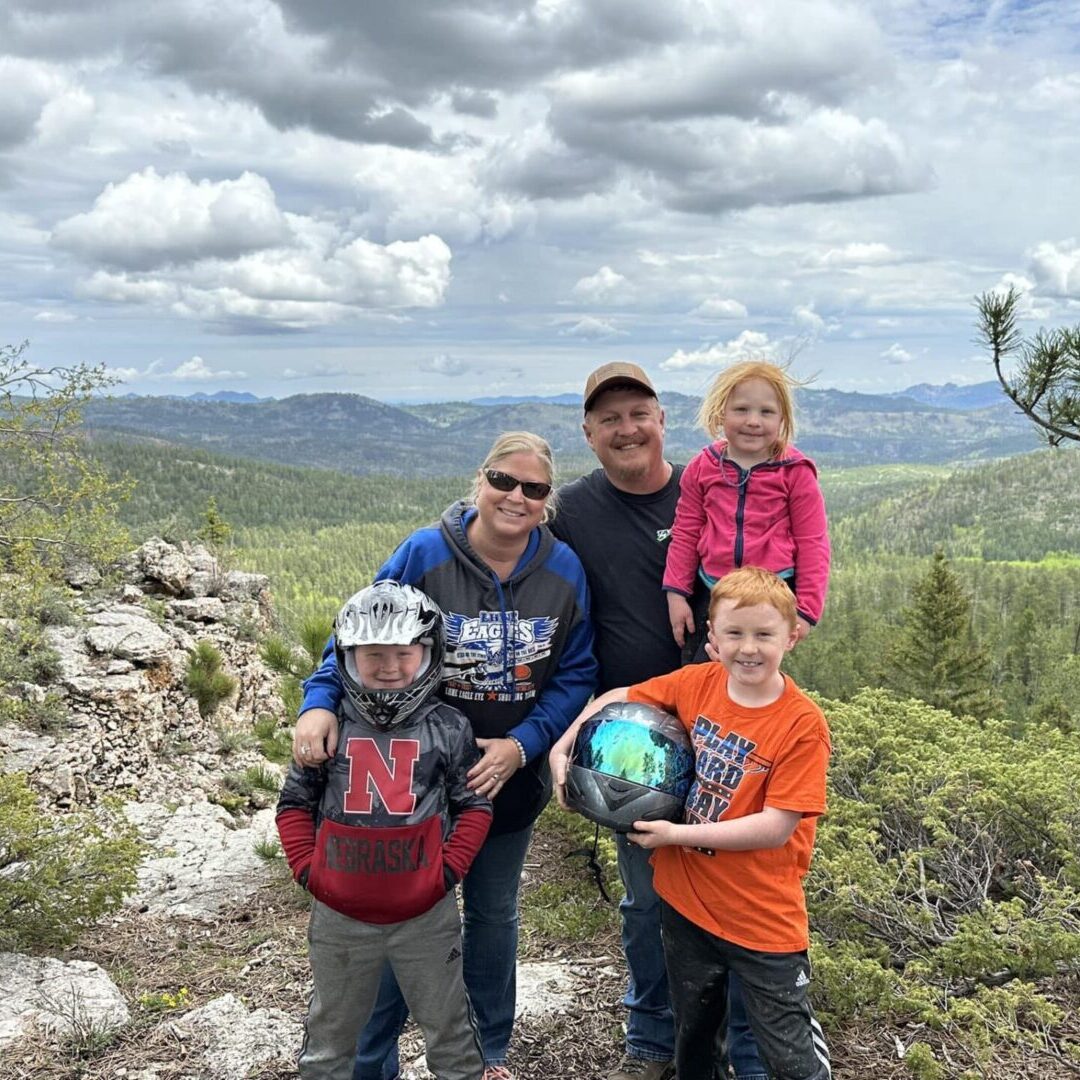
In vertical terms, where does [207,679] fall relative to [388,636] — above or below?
below

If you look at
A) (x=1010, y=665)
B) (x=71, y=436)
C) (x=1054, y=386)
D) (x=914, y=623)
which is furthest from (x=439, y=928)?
(x=1010, y=665)

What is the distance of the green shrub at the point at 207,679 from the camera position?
11.1 meters

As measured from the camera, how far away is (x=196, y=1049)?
13.7ft

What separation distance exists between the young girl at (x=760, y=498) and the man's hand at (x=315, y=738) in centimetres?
158

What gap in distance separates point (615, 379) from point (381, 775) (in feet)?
6.47

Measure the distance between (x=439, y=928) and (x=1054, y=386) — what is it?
9.09 metres

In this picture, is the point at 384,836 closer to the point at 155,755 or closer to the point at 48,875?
the point at 48,875


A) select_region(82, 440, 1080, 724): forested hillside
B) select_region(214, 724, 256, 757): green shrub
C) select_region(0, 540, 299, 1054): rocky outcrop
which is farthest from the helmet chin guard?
select_region(82, 440, 1080, 724): forested hillside

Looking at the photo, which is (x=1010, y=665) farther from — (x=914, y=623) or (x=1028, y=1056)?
(x=1028, y=1056)

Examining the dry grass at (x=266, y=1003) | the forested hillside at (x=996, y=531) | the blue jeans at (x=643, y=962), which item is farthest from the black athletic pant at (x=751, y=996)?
the forested hillside at (x=996, y=531)

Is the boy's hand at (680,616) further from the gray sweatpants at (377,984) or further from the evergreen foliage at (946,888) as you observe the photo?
the evergreen foliage at (946,888)

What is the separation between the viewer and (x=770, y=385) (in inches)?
131

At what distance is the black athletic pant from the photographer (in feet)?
9.42

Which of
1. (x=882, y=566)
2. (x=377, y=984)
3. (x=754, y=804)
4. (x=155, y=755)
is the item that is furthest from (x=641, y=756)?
→ (x=882, y=566)
